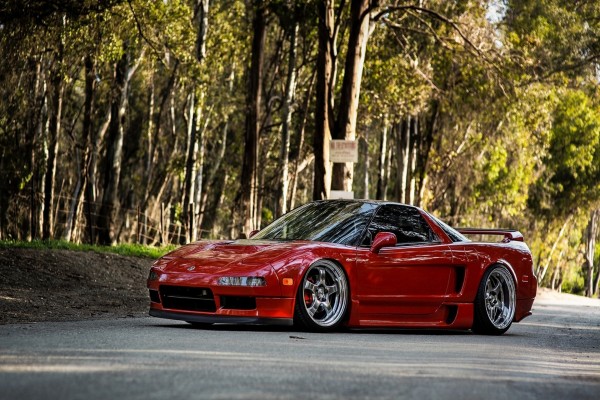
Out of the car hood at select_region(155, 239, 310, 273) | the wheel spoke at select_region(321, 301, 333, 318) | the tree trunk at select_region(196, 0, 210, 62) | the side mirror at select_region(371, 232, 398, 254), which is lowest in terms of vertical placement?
the wheel spoke at select_region(321, 301, 333, 318)

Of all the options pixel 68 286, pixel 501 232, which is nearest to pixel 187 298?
pixel 501 232

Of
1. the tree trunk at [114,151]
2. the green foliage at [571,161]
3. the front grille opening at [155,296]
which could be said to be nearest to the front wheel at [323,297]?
the front grille opening at [155,296]

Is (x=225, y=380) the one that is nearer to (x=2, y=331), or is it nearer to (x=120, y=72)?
(x=2, y=331)

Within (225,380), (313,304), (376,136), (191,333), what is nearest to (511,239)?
(313,304)

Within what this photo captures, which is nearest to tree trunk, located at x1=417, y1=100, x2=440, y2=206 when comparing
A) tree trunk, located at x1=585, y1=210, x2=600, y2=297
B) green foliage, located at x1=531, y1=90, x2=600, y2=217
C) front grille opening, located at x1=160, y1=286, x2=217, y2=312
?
green foliage, located at x1=531, y1=90, x2=600, y2=217

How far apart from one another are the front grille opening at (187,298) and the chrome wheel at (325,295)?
2.98ft

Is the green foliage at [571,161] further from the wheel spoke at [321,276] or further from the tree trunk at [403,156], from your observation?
the wheel spoke at [321,276]

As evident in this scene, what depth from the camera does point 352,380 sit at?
6855 mm

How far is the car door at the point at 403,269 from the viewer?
11.2 metres

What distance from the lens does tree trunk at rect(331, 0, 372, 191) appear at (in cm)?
2242

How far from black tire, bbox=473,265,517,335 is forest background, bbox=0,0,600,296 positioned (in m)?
8.93

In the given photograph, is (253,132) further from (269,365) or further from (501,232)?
(269,365)

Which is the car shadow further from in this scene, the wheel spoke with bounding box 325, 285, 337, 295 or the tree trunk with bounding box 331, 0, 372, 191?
the tree trunk with bounding box 331, 0, 372, 191

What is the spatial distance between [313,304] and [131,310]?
4668 mm
